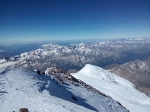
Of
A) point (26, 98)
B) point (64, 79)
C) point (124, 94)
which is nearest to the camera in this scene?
point (26, 98)

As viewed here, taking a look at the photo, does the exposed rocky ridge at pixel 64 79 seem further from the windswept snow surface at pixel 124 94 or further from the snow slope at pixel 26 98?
the snow slope at pixel 26 98

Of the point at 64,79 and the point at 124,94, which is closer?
the point at 64,79

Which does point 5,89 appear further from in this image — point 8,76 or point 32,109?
point 32,109

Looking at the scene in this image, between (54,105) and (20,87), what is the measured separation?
20.4ft

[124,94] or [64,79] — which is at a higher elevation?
[64,79]

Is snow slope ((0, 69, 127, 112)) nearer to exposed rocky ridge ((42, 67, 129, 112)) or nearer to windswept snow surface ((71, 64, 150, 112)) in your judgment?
exposed rocky ridge ((42, 67, 129, 112))

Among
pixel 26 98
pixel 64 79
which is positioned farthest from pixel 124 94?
pixel 26 98

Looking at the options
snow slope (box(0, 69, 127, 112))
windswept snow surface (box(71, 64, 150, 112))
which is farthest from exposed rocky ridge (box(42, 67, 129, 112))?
snow slope (box(0, 69, 127, 112))

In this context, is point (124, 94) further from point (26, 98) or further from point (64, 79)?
point (26, 98)

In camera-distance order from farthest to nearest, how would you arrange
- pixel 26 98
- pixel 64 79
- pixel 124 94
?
pixel 124 94
pixel 64 79
pixel 26 98

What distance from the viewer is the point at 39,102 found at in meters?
14.6

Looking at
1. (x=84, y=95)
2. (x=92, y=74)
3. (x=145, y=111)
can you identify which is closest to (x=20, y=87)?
(x=84, y=95)

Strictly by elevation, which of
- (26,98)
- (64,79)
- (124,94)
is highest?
(26,98)

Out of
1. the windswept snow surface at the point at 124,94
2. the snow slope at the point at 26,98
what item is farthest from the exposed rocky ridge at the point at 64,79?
the snow slope at the point at 26,98
